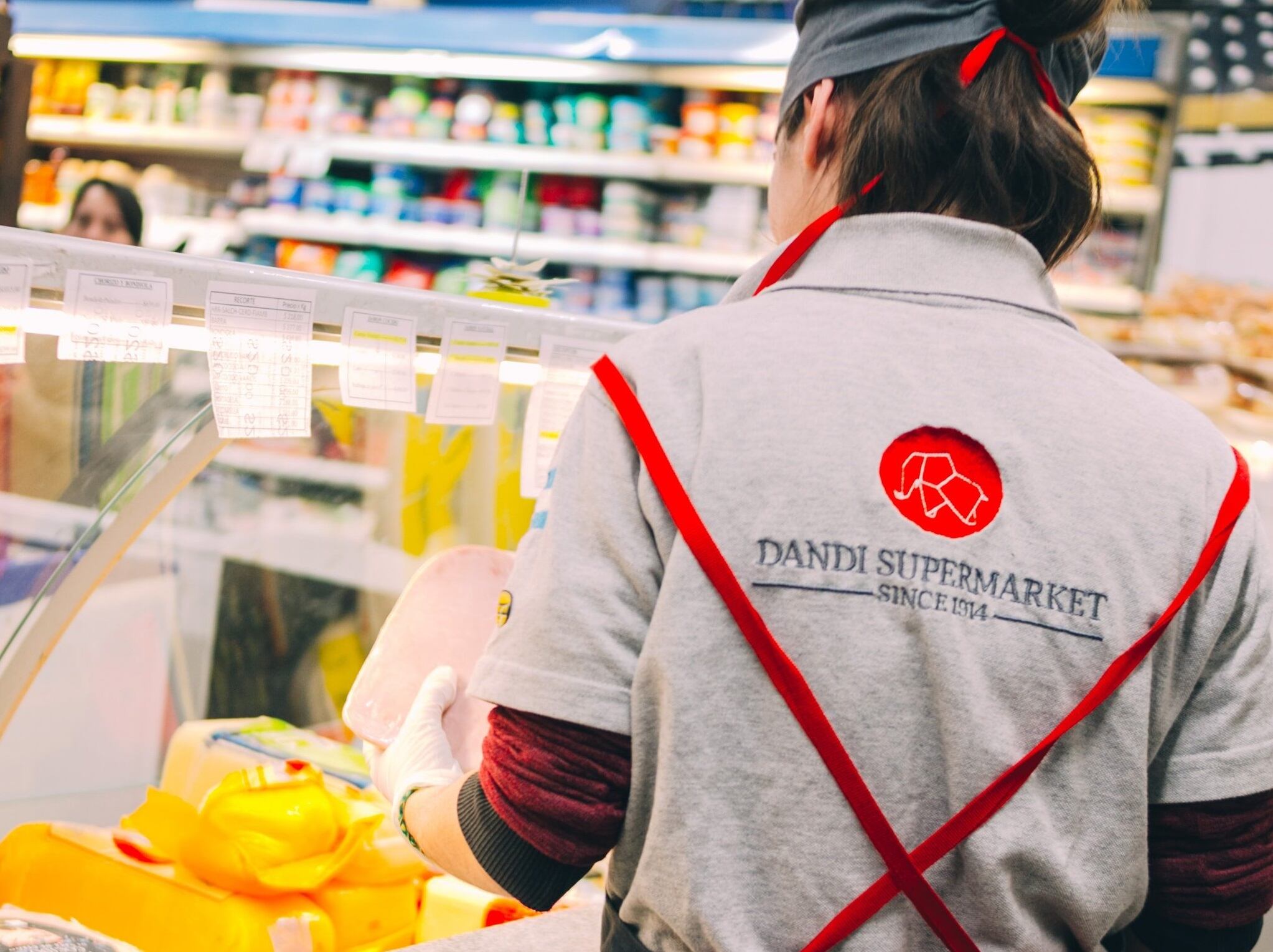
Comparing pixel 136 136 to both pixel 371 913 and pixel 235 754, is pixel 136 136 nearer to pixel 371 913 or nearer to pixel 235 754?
pixel 235 754

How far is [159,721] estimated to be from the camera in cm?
161

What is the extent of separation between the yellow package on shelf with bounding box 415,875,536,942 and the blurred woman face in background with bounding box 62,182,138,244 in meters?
3.40

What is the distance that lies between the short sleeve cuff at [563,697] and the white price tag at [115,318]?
0.49m

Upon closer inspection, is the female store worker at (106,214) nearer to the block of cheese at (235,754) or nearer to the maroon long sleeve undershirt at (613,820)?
the block of cheese at (235,754)

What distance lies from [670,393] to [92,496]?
72cm

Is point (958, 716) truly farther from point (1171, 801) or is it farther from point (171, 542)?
point (171, 542)

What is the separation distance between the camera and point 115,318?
0.99 meters

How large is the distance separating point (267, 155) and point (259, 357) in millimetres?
4464

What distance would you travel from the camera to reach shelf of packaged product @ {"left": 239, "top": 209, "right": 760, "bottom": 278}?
498 cm

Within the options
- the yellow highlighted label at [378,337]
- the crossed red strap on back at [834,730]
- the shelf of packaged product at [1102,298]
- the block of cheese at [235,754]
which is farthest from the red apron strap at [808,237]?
the shelf of packaged product at [1102,298]

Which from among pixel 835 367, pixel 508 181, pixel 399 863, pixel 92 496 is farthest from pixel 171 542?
pixel 508 181

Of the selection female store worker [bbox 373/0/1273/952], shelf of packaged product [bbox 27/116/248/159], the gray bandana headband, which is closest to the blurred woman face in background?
shelf of packaged product [bbox 27/116/248/159]

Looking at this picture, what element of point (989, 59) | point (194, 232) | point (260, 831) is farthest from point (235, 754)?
point (194, 232)

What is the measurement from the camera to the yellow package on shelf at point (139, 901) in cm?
115
